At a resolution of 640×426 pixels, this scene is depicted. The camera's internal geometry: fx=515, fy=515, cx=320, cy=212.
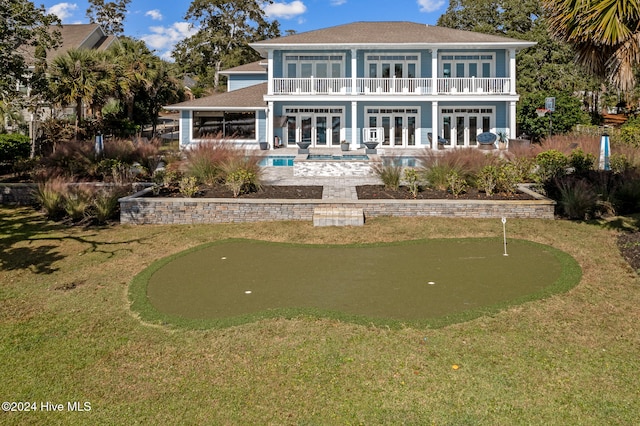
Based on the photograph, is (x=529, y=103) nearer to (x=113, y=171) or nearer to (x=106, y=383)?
(x=113, y=171)

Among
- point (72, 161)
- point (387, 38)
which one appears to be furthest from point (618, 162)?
point (72, 161)

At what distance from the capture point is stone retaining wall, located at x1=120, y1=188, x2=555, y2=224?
12.3 meters

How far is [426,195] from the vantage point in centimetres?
1337

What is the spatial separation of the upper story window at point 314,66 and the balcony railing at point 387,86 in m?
1.01

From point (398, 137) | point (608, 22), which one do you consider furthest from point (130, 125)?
point (608, 22)

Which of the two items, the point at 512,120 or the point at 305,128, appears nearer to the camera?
the point at 512,120

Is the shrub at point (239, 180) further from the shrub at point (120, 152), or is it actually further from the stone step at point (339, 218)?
the shrub at point (120, 152)

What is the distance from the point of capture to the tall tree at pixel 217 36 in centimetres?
5275

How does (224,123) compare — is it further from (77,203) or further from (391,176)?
(77,203)

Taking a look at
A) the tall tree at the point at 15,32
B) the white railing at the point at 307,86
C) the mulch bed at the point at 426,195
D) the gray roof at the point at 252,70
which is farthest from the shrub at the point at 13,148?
the gray roof at the point at 252,70

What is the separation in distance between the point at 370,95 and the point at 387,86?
155cm

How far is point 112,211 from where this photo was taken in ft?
41.3

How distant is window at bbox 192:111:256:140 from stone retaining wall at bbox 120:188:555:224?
59.0 ft

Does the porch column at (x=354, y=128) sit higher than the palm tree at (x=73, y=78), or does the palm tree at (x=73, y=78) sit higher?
the palm tree at (x=73, y=78)
